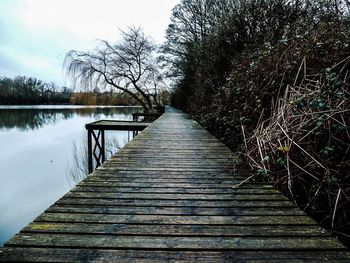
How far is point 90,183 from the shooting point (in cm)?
275

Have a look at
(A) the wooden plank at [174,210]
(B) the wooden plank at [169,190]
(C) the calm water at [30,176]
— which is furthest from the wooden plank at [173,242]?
(C) the calm water at [30,176]

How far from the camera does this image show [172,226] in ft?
5.86

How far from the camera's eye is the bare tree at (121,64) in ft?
57.0

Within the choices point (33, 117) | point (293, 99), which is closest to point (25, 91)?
point (33, 117)

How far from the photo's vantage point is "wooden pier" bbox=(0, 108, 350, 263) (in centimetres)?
144

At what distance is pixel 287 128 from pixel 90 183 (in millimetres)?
2153

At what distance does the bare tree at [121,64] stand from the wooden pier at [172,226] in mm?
15746

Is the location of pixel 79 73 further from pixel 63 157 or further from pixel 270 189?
pixel 270 189

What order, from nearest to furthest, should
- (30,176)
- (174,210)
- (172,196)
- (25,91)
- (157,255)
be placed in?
(157,255)
(174,210)
(172,196)
(30,176)
(25,91)

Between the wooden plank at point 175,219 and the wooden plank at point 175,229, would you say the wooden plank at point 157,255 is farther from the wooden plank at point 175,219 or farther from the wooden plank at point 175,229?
the wooden plank at point 175,219

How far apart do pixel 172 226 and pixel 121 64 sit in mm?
19488

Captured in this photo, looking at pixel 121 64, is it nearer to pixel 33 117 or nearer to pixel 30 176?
pixel 30 176

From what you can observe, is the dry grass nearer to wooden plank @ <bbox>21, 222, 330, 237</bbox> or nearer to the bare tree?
wooden plank @ <bbox>21, 222, 330, 237</bbox>

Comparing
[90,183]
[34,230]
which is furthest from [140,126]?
[34,230]
